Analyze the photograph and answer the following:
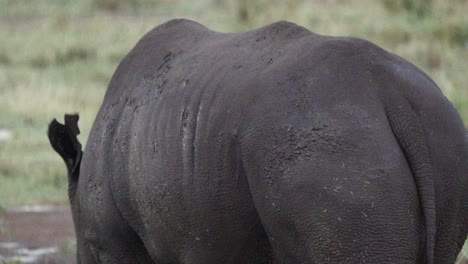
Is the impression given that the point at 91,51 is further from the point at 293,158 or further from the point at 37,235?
the point at 293,158

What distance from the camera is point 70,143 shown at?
568 cm

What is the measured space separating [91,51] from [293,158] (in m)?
15.1

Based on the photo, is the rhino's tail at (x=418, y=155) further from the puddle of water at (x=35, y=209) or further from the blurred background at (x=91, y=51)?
the puddle of water at (x=35, y=209)

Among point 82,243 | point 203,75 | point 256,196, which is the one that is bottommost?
point 82,243

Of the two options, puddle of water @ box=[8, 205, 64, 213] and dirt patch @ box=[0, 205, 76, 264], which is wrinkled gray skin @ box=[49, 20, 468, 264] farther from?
puddle of water @ box=[8, 205, 64, 213]

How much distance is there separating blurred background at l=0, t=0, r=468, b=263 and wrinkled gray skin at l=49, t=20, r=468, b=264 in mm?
3794

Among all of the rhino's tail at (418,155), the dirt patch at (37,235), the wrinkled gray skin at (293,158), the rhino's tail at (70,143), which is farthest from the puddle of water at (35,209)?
the rhino's tail at (418,155)

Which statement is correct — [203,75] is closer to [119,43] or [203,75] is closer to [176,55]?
[176,55]

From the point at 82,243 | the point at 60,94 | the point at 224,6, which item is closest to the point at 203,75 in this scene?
the point at 82,243

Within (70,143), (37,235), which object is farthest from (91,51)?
(70,143)

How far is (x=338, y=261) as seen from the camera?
3.71 metres

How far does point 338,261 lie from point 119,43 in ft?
50.7

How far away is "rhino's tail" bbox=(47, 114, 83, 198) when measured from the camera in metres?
5.62

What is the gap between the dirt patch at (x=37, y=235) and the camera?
8.09 meters
